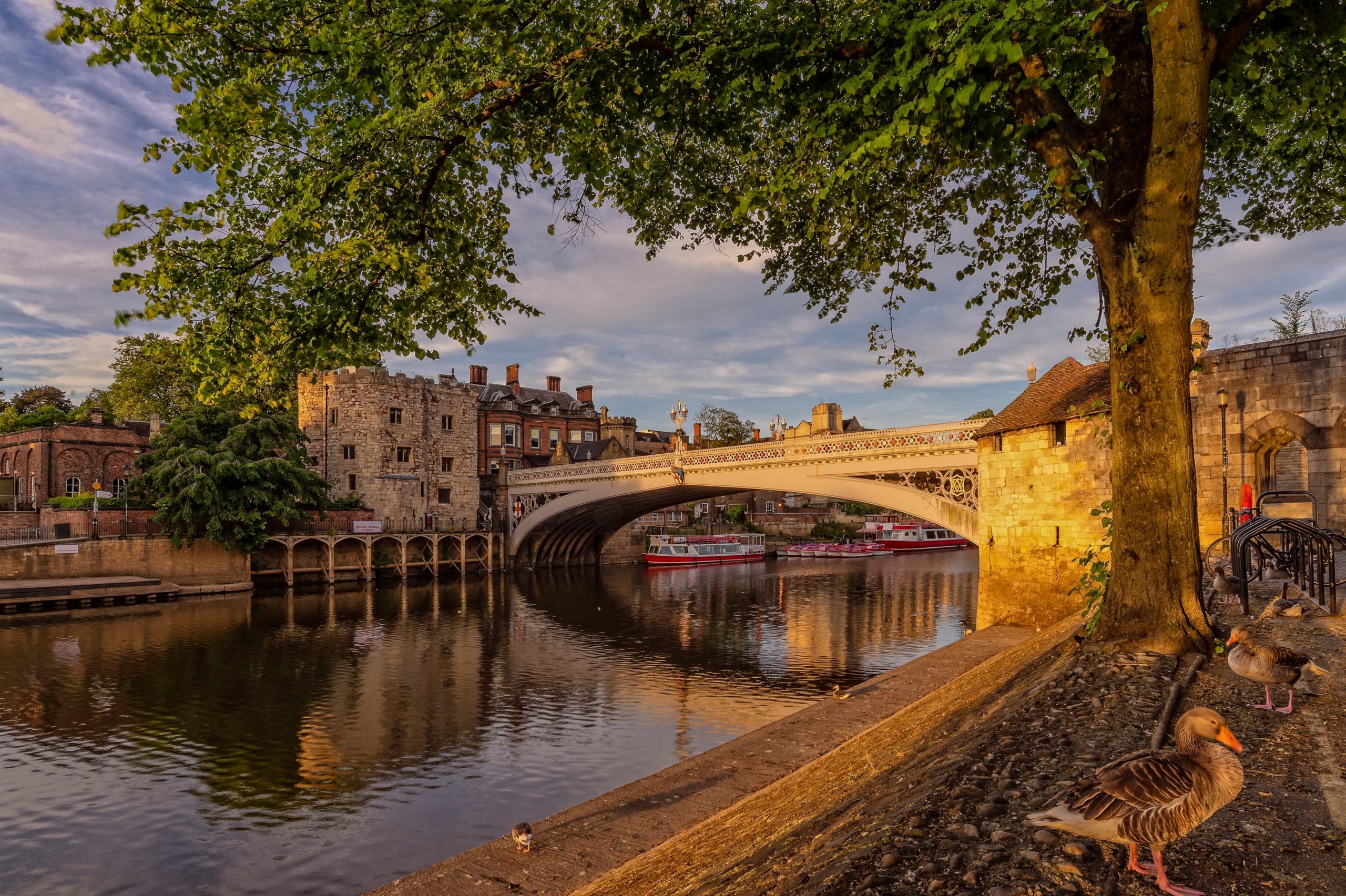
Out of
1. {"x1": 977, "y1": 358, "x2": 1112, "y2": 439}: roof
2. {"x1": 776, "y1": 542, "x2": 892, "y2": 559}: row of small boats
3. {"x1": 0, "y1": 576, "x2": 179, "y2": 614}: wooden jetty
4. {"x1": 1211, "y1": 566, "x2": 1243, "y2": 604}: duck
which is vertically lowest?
{"x1": 776, "y1": 542, "x2": 892, "y2": 559}: row of small boats

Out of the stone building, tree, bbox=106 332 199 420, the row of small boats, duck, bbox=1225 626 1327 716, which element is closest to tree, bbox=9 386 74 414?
tree, bbox=106 332 199 420

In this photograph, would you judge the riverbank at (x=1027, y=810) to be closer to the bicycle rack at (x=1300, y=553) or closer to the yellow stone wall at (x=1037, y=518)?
the bicycle rack at (x=1300, y=553)

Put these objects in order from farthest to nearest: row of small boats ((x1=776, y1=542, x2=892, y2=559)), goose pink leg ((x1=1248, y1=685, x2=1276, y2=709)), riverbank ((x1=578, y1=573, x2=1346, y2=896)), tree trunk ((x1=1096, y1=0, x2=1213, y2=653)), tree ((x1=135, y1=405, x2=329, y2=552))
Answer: row of small boats ((x1=776, y1=542, x2=892, y2=559)) < tree ((x1=135, y1=405, x2=329, y2=552)) < tree trunk ((x1=1096, y1=0, x2=1213, y2=653)) < goose pink leg ((x1=1248, y1=685, x2=1276, y2=709)) < riverbank ((x1=578, y1=573, x2=1346, y2=896))

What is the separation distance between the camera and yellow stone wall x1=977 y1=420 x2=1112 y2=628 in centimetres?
1719

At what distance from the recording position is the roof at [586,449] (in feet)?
205

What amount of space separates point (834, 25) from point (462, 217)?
4697mm

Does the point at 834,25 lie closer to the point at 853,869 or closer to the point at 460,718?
the point at 853,869

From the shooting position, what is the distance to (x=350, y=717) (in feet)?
56.0

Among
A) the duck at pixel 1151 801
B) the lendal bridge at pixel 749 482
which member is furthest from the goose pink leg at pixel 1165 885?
the lendal bridge at pixel 749 482

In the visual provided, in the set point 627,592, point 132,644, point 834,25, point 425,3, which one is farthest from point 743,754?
point 627,592

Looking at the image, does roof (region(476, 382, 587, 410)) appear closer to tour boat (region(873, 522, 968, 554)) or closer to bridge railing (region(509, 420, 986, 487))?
bridge railing (region(509, 420, 986, 487))

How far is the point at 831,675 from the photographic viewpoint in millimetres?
21250

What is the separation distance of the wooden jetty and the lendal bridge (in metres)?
21.0

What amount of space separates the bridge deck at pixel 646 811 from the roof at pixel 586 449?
165ft
